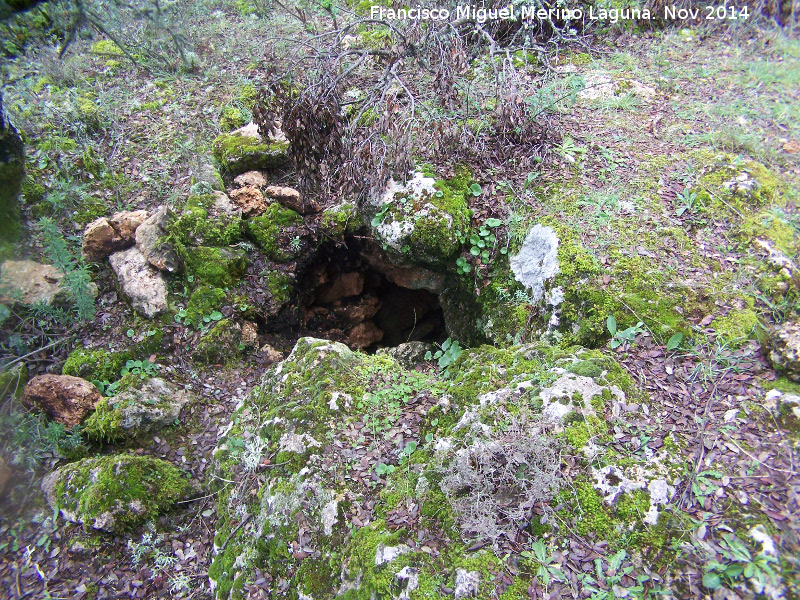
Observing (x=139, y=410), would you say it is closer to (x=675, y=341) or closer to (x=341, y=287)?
(x=341, y=287)

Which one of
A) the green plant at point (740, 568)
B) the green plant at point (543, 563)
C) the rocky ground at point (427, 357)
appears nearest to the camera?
the green plant at point (740, 568)

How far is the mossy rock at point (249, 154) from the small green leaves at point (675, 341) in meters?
4.84

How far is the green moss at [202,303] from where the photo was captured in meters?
4.79

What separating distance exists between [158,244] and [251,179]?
1486mm

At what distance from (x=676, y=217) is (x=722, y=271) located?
0.71m

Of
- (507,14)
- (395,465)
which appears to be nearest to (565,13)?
(507,14)

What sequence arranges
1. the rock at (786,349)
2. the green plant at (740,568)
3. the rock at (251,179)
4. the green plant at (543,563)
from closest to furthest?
the green plant at (740,568)
the green plant at (543,563)
the rock at (786,349)
the rock at (251,179)

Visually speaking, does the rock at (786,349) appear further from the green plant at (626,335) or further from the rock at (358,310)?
the rock at (358,310)

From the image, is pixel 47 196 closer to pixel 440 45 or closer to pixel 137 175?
pixel 137 175

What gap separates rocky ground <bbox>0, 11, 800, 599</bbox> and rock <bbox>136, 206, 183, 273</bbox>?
0.10 ft

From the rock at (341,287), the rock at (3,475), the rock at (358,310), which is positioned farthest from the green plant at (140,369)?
the rock at (358,310)

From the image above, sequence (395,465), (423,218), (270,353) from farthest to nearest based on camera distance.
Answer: (270,353)
(423,218)
(395,465)

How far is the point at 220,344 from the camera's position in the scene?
475 centimetres

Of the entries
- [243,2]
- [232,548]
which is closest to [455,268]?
[232,548]
